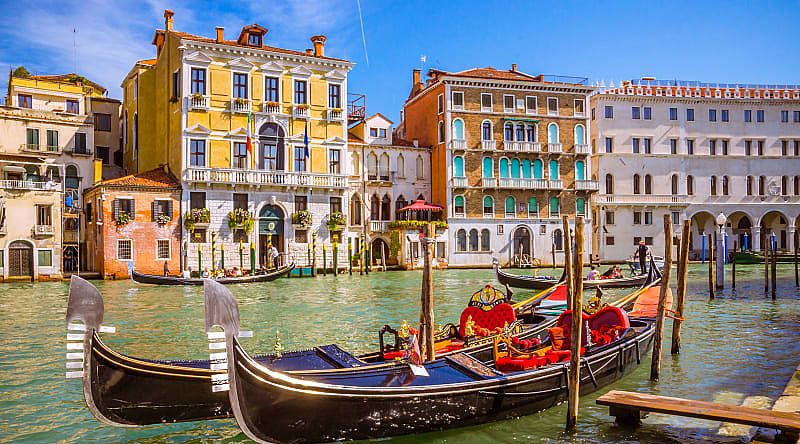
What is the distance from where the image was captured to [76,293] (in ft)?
15.8

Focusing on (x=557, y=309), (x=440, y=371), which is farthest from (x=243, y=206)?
(x=440, y=371)

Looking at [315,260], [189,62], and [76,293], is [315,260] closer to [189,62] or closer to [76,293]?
[189,62]

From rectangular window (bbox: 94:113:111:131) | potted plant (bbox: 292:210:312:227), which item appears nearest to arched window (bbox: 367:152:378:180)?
potted plant (bbox: 292:210:312:227)

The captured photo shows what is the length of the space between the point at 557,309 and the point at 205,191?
1499 centimetres

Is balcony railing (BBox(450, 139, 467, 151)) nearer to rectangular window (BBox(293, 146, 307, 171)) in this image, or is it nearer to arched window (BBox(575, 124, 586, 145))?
arched window (BBox(575, 124, 586, 145))

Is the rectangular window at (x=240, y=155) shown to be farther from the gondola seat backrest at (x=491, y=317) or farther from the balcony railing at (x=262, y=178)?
the gondola seat backrest at (x=491, y=317)

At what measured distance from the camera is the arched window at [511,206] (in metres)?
28.4

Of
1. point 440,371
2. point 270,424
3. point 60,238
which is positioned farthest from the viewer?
point 60,238

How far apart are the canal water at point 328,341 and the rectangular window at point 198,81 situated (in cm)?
699

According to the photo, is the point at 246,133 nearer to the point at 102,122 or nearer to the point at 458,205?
the point at 102,122

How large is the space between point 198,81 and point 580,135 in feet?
51.2

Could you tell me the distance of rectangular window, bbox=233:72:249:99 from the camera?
23438 mm

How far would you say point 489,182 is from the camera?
27922mm

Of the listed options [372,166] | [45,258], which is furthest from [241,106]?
A: [45,258]
